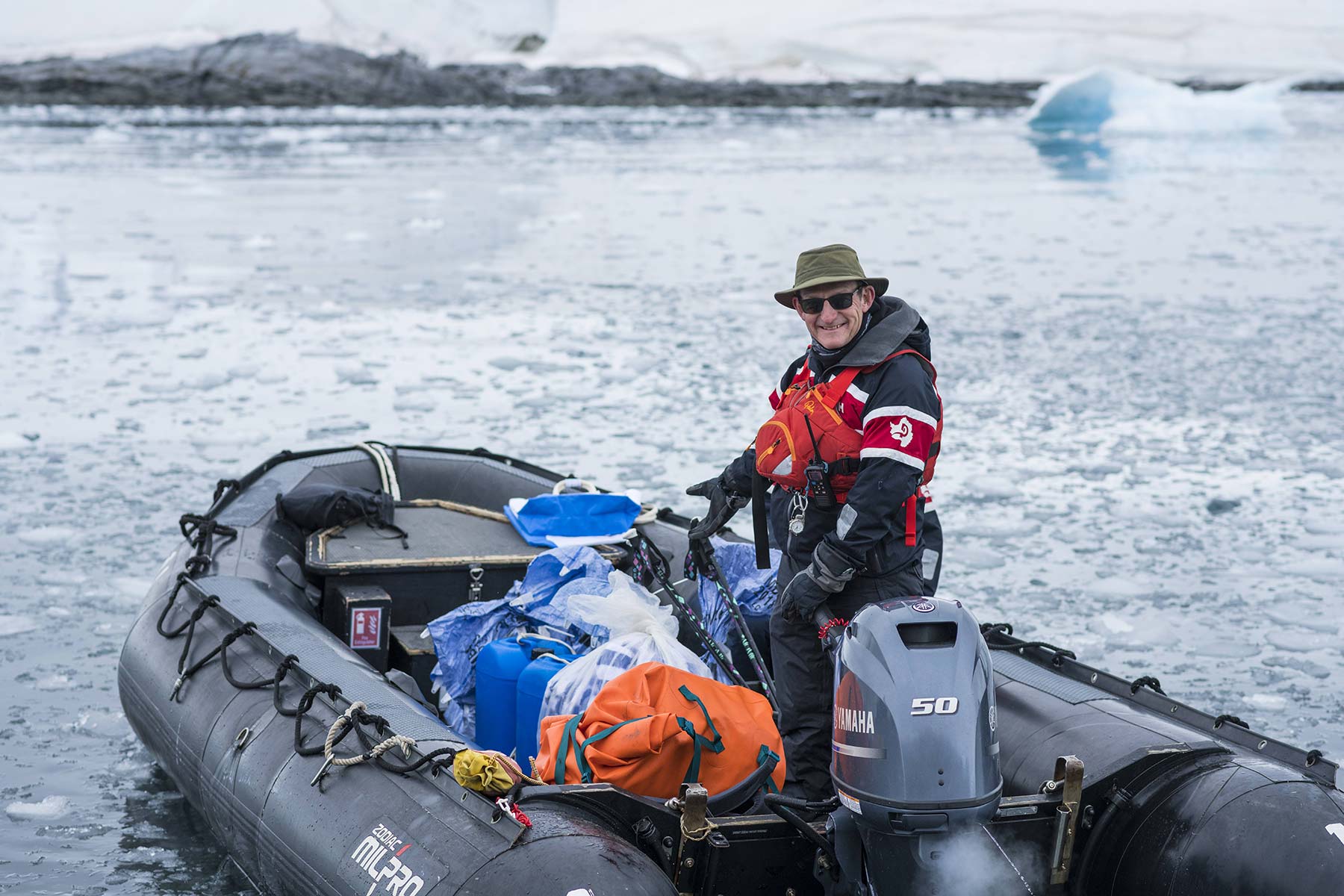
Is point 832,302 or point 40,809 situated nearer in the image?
point 832,302

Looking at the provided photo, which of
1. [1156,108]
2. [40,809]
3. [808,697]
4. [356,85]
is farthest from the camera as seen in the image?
[356,85]

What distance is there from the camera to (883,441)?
122 inches

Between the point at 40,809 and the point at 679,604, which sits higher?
the point at 679,604

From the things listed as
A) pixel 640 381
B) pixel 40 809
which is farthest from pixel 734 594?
pixel 640 381

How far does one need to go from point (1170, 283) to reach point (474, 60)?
192 feet

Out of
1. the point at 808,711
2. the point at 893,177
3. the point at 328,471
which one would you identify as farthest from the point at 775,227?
the point at 808,711

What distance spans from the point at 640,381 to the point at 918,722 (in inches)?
302

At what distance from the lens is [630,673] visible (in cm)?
333

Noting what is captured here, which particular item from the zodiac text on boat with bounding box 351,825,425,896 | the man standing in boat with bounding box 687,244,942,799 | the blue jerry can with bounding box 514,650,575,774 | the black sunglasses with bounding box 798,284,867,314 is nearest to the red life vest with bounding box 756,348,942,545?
the man standing in boat with bounding box 687,244,942,799

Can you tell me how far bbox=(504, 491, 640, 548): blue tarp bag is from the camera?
16.9 ft

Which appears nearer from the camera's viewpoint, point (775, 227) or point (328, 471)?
point (328, 471)

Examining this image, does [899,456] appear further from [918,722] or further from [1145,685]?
[1145,685]

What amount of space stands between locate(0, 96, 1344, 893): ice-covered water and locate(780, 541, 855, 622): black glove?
196 cm

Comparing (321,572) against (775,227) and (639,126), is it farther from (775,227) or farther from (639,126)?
(639,126)
